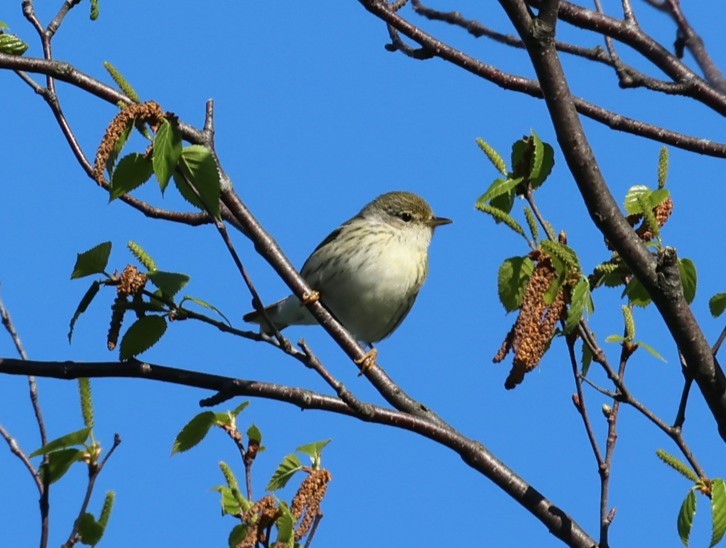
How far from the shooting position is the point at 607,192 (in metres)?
3.20

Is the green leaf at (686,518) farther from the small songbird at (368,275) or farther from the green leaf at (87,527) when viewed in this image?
the small songbird at (368,275)

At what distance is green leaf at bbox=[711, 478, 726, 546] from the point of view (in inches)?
121

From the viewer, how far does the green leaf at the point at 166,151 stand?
9.42 ft

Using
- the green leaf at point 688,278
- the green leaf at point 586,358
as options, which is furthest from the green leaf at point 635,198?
the green leaf at point 586,358

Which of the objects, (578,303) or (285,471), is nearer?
(578,303)

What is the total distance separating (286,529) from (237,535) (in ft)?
0.72

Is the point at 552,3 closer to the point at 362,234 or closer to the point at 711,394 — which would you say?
the point at 711,394

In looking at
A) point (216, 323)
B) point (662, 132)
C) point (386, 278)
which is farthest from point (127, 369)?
point (386, 278)

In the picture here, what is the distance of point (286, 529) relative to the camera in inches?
133

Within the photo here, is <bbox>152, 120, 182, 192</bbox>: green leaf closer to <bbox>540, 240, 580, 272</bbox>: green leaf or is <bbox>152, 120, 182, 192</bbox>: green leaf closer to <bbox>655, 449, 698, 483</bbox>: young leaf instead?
<bbox>540, 240, 580, 272</bbox>: green leaf

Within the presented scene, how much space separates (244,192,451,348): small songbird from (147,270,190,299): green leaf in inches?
157

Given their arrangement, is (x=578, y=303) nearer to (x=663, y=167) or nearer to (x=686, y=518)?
(x=663, y=167)

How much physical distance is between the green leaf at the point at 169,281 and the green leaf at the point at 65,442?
52 centimetres

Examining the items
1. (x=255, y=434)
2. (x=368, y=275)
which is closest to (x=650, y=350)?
(x=255, y=434)
